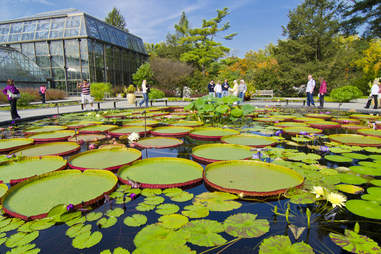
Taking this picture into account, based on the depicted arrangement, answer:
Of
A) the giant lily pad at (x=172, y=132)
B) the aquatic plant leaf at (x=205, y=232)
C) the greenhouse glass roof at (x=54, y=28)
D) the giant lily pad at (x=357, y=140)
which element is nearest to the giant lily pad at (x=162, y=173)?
the aquatic plant leaf at (x=205, y=232)

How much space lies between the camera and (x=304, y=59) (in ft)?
70.1

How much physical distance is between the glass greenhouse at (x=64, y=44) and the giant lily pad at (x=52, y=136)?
21.4m

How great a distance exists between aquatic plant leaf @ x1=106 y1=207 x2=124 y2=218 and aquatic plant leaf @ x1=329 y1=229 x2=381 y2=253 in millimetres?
1500

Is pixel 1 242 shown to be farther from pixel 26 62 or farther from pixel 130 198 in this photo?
pixel 26 62

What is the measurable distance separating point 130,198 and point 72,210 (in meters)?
0.45

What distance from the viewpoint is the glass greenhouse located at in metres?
23.0

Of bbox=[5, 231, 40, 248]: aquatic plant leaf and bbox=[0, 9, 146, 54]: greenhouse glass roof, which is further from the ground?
bbox=[0, 9, 146, 54]: greenhouse glass roof

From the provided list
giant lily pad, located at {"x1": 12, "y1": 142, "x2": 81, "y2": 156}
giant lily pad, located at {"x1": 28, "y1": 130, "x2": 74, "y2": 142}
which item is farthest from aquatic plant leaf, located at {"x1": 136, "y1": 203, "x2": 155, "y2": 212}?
giant lily pad, located at {"x1": 28, "y1": 130, "x2": 74, "y2": 142}

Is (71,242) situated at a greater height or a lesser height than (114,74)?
lesser

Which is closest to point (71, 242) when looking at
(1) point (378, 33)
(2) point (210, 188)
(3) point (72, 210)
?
(3) point (72, 210)

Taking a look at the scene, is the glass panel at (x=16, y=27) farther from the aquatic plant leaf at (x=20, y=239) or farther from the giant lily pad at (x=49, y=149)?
the aquatic plant leaf at (x=20, y=239)

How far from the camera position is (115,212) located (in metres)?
1.68

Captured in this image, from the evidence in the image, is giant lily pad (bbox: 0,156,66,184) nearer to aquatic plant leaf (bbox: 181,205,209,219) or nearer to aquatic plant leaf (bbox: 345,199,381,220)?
aquatic plant leaf (bbox: 181,205,209,219)

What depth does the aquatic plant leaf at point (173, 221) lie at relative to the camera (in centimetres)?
149
